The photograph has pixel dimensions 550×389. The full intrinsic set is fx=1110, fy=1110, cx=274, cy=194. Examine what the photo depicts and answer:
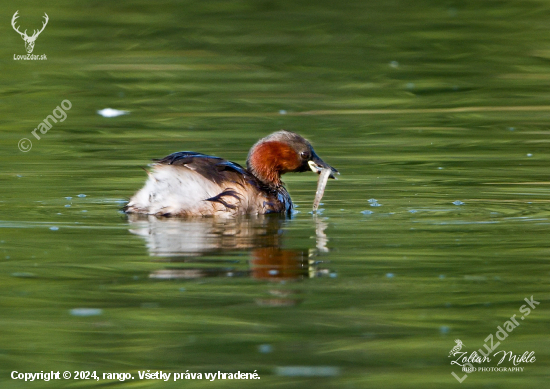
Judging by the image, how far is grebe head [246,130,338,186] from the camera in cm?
1028

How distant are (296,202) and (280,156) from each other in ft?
2.08

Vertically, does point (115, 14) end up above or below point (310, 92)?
above

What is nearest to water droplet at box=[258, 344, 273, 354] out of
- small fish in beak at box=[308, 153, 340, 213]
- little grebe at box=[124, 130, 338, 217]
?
little grebe at box=[124, 130, 338, 217]

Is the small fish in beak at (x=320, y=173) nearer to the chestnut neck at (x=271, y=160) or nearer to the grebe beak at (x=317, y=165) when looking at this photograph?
the grebe beak at (x=317, y=165)

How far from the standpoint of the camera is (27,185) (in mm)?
11008

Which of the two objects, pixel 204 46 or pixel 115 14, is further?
pixel 115 14

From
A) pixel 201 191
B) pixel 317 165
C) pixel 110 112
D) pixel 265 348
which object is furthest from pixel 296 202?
pixel 110 112

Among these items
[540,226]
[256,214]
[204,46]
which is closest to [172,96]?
[204,46]

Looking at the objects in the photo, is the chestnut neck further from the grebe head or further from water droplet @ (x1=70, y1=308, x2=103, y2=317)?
water droplet @ (x1=70, y1=308, x2=103, y2=317)

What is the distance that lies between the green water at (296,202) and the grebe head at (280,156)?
0.39 meters

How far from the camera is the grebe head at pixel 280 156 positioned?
1028 centimetres

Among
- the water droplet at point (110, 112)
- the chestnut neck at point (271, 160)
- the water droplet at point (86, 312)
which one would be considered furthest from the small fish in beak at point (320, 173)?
the water droplet at point (110, 112)

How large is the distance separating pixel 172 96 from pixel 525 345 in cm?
1183

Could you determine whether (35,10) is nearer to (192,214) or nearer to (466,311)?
(192,214)
